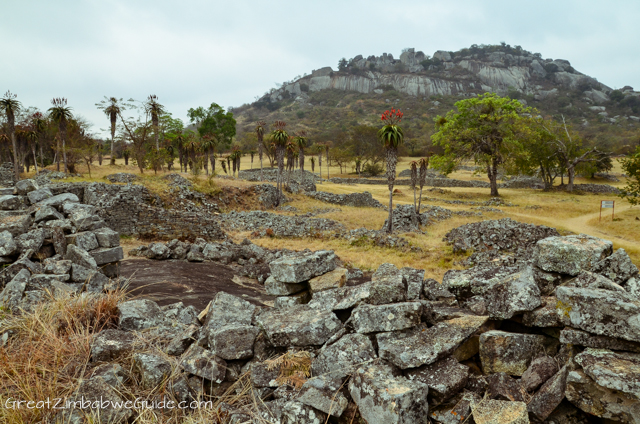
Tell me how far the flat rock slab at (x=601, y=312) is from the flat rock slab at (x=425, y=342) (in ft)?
2.70

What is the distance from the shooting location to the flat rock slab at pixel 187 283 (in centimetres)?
855

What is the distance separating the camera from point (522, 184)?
5375 cm

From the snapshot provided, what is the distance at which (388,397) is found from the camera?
297 cm

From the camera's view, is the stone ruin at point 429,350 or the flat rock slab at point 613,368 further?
the stone ruin at point 429,350

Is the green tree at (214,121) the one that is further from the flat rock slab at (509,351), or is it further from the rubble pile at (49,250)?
the flat rock slab at (509,351)

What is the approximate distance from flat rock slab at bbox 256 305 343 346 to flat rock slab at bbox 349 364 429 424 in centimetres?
86

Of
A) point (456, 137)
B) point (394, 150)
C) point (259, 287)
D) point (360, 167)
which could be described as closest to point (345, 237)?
point (394, 150)

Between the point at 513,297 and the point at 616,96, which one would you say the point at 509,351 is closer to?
the point at 513,297

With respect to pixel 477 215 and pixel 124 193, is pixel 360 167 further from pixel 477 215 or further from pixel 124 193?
pixel 124 193

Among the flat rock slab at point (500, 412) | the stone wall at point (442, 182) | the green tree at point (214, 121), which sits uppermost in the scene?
the green tree at point (214, 121)

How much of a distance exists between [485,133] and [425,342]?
4318 cm

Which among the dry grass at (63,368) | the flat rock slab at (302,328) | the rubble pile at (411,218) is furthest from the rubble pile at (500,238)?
the dry grass at (63,368)

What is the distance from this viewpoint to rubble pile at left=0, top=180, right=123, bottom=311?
6.44 m

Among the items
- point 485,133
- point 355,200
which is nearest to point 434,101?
point 485,133
